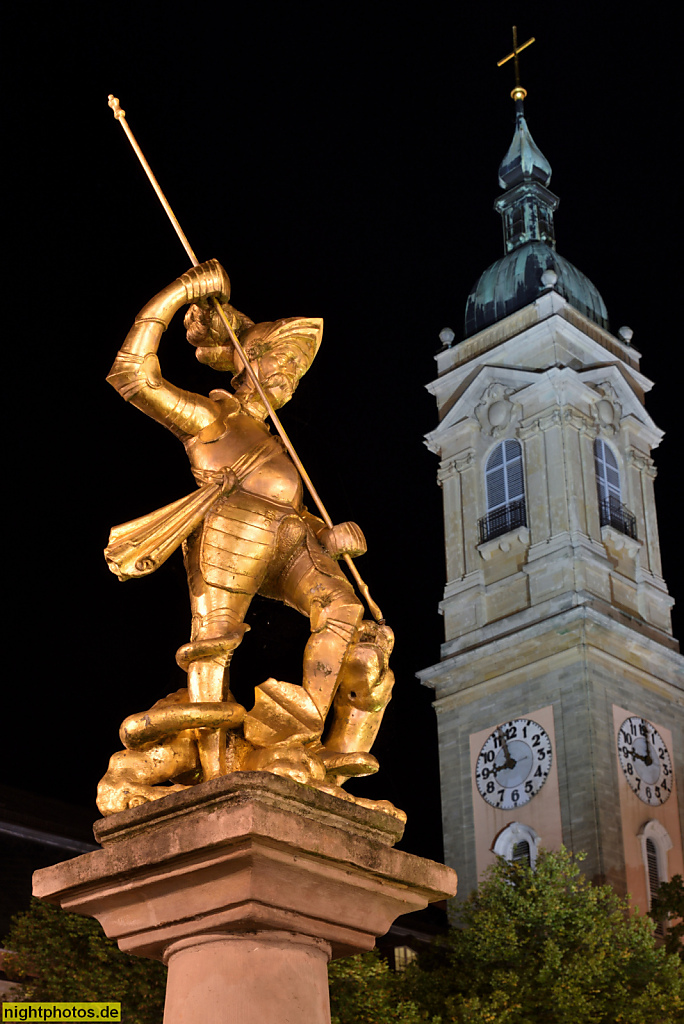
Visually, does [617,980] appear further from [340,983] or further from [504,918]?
[340,983]

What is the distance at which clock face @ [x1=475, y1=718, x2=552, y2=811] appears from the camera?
1476 inches

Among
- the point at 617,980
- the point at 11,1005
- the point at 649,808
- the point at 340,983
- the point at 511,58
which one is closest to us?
the point at 11,1005

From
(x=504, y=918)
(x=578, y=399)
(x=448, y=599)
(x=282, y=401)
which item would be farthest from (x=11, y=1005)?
(x=578, y=399)

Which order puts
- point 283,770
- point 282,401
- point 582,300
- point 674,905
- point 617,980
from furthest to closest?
1. point 582,300
2. point 674,905
3. point 617,980
4. point 282,401
5. point 283,770

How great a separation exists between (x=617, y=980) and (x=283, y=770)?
56.5ft

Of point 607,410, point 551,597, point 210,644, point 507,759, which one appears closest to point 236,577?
point 210,644

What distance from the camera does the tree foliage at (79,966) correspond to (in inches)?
711

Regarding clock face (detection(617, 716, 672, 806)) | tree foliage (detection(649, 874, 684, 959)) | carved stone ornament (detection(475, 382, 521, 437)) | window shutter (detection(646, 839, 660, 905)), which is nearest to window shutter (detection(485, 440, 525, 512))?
carved stone ornament (detection(475, 382, 521, 437))

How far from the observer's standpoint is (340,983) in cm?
1912

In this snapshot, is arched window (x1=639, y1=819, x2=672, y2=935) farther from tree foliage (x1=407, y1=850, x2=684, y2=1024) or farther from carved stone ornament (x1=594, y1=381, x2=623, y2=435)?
carved stone ornament (x1=594, y1=381, x2=623, y2=435)

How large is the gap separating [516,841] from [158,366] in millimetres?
31624

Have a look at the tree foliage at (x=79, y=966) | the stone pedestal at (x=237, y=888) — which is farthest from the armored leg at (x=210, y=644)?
the tree foliage at (x=79, y=966)

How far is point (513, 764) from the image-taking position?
3831cm

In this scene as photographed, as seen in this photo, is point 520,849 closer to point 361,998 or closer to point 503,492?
point 503,492
